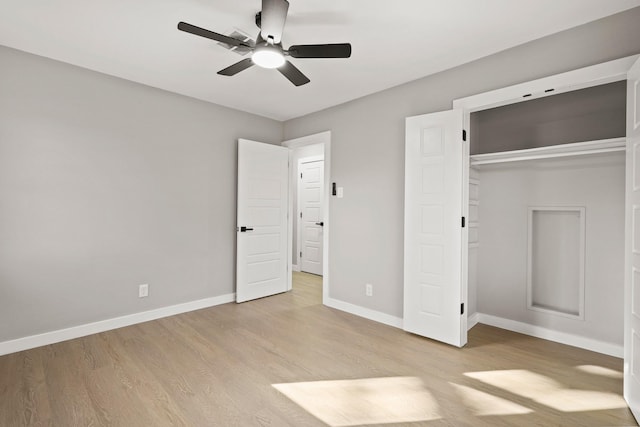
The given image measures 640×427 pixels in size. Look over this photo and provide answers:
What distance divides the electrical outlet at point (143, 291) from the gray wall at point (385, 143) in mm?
2153

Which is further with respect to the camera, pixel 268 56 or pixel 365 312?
pixel 365 312

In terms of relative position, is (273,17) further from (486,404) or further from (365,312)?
(365,312)

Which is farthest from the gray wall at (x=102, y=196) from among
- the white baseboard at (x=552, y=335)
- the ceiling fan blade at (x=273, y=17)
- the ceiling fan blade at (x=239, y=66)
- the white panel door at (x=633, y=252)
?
the white panel door at (x=633, y=252)

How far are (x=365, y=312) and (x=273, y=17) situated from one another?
3.05 metres

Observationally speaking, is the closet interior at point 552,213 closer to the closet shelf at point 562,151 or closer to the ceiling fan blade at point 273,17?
the closet shelf at point 562,151

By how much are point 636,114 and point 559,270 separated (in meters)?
1.65

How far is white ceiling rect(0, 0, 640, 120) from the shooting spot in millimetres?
2131

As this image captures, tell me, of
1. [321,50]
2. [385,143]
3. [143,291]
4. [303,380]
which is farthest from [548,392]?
[143,291]

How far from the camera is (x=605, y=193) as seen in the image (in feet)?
8.99

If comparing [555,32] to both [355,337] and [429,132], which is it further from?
[355,337]

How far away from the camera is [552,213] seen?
309 cm

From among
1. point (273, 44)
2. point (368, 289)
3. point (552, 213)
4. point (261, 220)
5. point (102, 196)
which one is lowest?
point (368, 289)

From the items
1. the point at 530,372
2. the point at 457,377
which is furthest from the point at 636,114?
the point at 457,377

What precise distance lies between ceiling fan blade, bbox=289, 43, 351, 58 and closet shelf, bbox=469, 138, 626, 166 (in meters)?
1.76
